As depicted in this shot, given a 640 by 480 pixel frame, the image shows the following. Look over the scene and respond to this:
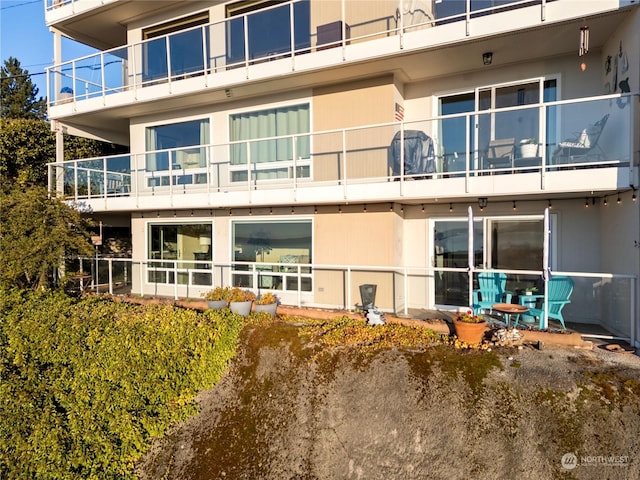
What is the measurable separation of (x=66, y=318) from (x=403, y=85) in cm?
933

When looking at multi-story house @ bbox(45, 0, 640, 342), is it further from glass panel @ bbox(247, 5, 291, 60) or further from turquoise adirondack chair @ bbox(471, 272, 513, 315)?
turquoise adirondack chair @ bbox(471, 272, 513, 315)

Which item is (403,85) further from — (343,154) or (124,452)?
(124,452)

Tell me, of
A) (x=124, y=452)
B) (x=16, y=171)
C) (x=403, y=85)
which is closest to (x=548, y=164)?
(x=403, y=85)

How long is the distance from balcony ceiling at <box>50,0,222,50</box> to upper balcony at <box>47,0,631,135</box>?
1.65ft

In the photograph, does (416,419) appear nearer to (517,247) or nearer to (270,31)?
(517,247)

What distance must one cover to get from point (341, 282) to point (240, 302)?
241 centimetres

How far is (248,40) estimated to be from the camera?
10.5 meters

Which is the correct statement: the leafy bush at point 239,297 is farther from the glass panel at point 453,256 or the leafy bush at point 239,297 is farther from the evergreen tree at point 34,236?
the evergreen tree at point 34,236

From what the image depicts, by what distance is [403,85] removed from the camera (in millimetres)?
10023

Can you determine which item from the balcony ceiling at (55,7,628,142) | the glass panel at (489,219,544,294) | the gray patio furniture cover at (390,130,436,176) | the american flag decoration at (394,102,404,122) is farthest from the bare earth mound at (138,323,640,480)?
the balcony ceiling at (55,7,628,142)

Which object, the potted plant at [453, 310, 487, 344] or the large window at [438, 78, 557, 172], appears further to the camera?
the large window at [438, 78, 557, 172]

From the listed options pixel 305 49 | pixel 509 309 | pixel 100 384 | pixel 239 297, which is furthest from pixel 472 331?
pixel 305 49

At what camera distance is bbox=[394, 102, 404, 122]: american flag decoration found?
31.3ft

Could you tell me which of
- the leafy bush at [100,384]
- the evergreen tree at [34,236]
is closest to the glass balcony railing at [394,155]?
the evergreen tree at [34,236]
